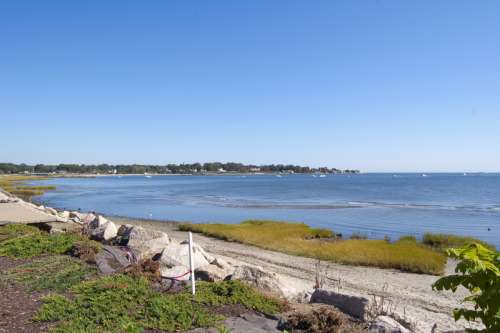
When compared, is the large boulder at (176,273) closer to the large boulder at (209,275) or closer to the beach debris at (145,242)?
the large boulder at (209,275)

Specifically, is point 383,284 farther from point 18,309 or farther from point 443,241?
point 443,241

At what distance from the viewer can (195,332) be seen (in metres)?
7.29

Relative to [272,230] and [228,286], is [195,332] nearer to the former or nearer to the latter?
[228,286]

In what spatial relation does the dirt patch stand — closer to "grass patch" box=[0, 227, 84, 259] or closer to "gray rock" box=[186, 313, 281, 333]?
"gray rock" box=[186, 313, 281, 333]

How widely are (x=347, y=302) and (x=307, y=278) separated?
7.99m

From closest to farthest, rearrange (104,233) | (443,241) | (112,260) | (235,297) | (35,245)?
(235,297) → (112,260) → (35,245) → (104,233) → (443,241)

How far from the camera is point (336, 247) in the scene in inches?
947

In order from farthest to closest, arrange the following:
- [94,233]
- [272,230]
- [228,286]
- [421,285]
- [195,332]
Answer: [272,230] < [94,233] < [421,285] < [228,286] < [195,332]

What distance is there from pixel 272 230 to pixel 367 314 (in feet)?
75.6

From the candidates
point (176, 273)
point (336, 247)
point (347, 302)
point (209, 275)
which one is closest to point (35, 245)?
point (176, 273)

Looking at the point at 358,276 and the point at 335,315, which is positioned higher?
the point at 335,315

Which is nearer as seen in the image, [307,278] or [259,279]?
[259,279]

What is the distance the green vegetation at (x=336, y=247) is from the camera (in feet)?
67.1

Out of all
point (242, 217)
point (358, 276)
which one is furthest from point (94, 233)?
point (242, 217)
